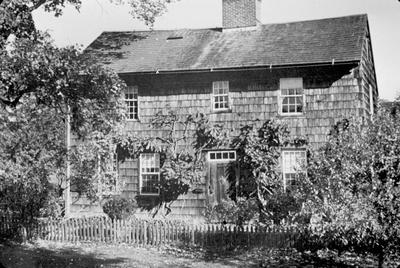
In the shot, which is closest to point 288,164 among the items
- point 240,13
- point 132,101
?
point 132,101

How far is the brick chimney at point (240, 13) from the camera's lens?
970 inches

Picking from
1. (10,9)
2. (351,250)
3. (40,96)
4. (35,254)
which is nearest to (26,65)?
(40,96)

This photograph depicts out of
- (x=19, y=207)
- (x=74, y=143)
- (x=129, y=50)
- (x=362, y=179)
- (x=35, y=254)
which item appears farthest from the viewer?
(x=129, y=50)

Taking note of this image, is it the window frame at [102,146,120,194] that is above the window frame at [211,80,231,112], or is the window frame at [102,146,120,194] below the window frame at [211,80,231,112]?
below

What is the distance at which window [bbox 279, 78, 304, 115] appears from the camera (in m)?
21.0

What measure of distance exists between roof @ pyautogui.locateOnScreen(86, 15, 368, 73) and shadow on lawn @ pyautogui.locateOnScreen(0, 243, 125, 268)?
32.2 feet

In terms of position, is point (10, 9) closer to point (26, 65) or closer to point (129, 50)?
point (26, 65)

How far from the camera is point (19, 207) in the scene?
17.2 m

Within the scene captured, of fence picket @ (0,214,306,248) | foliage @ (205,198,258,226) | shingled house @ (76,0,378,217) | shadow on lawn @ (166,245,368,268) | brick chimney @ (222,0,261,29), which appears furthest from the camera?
brick chimney @ (222,0,261,29)

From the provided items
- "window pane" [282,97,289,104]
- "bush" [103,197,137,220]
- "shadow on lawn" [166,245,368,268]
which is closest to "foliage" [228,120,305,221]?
"window pane" [282,97,289,104]

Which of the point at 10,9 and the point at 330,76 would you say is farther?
the point at 330,76

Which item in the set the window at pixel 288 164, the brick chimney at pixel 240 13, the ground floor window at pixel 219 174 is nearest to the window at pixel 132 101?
the ground floor window at pixel 219 174

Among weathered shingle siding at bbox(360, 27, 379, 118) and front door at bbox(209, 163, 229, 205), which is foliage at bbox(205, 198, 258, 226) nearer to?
front door at bbox(209, 163, 229, 205)

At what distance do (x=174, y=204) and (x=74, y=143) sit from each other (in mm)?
5530
